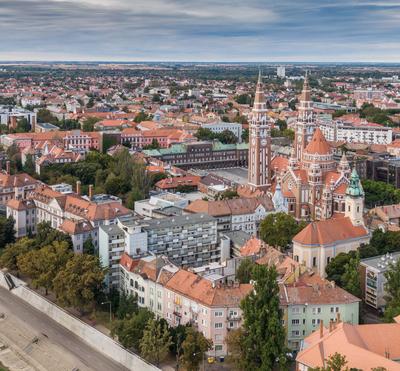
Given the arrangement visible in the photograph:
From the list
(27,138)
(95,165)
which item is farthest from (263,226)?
(27,138)

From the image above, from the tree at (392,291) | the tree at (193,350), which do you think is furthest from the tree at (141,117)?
the tree at (193,350)

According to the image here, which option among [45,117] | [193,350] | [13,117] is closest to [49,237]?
[193,350]

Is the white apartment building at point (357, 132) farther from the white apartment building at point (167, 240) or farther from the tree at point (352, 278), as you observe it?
the tree at point (352, 278)

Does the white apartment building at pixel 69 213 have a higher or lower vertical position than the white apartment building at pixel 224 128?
lower

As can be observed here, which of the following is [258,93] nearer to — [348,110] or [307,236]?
[307,236]

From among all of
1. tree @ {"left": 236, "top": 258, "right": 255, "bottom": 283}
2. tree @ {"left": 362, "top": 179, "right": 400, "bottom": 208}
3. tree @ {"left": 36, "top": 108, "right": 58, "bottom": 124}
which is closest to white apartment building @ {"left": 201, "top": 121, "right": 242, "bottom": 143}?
tree @ {"left": 36, "top": 108, "right": 58, "bottom": 124}

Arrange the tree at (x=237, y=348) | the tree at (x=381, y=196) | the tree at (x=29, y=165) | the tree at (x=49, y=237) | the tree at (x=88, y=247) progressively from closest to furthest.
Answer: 1. the tree at (x=237, y=348)
2. the tree at (x=49, y=237)
3. the tree at (x=88, y=247)
4. the tree at (x=381, y=196)
5. the tree at (x=29, y=165)

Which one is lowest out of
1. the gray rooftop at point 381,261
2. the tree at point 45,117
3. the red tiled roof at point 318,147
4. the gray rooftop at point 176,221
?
the gray rooftop at point 381,261
